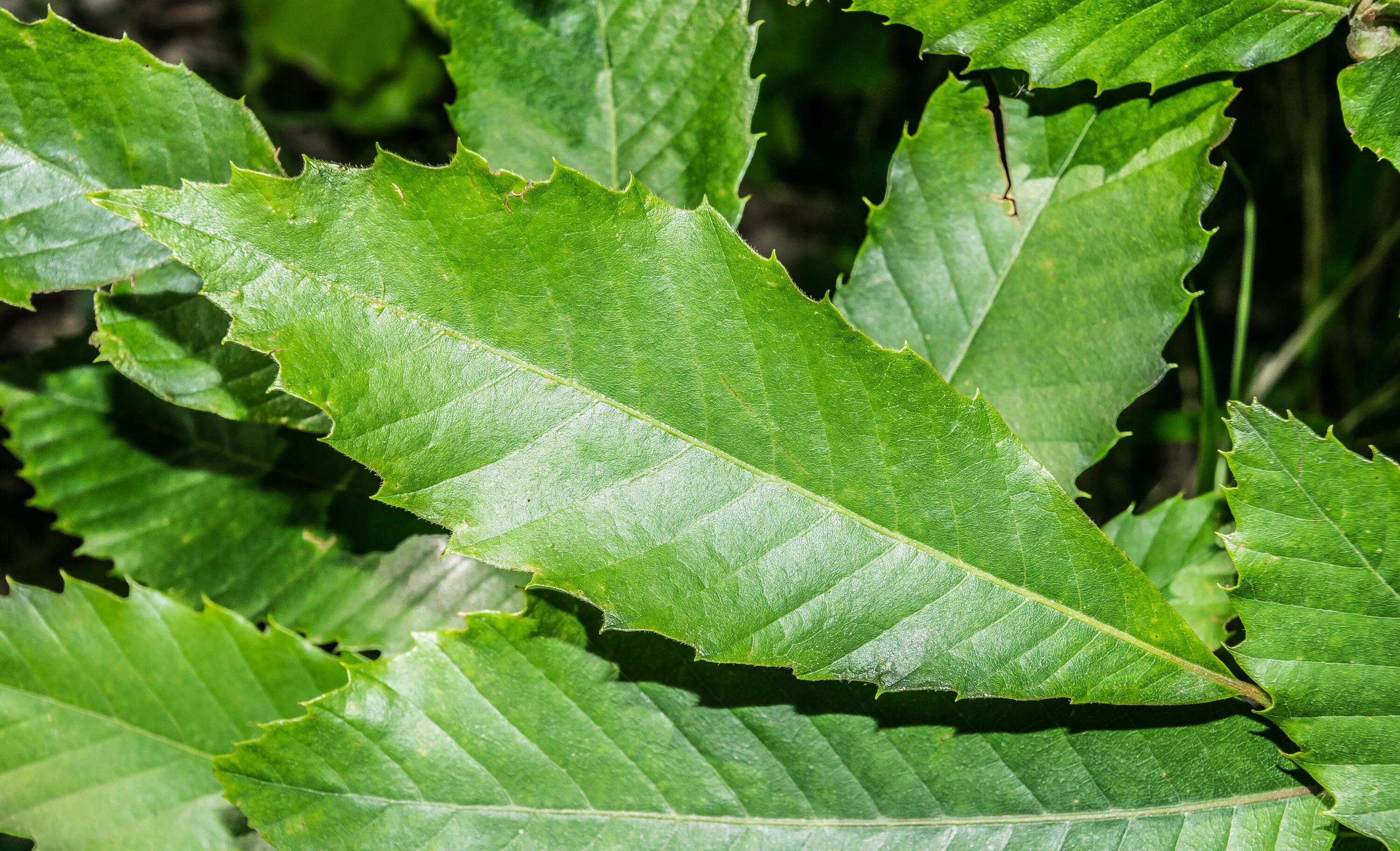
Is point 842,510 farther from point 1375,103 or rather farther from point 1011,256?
point 1375,103

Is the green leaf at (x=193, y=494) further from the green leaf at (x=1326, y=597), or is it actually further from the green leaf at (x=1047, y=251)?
the green leaf at (x=1326, y=597)

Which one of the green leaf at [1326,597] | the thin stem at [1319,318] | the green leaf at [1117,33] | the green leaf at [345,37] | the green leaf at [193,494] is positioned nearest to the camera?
the green leaf at [1326,597]

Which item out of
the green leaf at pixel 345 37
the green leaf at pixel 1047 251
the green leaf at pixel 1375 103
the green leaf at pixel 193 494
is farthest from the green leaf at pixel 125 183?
the green leaf at pixel 345 37

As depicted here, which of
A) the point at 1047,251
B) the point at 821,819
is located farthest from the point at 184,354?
the point at 1047,251

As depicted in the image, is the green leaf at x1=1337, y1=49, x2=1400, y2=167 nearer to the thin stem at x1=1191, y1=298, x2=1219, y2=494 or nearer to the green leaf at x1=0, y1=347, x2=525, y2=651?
the thin stem at x1=1191, y1=298, x2=1219, y2=494

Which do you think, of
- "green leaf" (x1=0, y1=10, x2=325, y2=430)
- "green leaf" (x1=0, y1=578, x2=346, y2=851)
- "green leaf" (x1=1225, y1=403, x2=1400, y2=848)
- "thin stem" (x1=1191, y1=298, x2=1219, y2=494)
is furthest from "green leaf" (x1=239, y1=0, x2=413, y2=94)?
"green leaf" (x1=1225, y1=403, x2=1400, y2=848)
